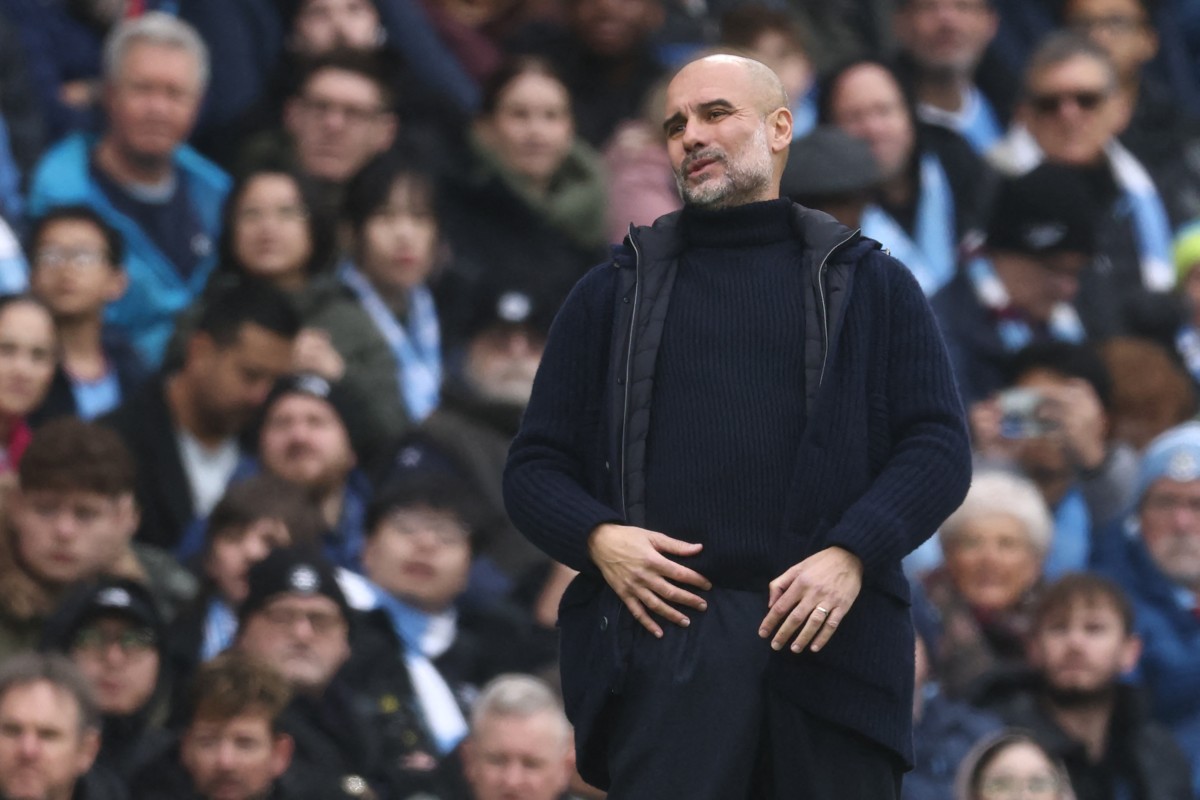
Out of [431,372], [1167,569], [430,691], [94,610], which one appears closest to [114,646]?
[94,610]

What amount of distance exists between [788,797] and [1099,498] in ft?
18.6

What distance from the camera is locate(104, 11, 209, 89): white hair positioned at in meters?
9.71

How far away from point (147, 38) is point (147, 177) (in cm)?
50

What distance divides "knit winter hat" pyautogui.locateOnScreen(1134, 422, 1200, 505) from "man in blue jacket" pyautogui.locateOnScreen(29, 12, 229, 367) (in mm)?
3438

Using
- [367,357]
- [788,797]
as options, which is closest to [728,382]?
[788,797]

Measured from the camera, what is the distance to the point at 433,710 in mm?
8117

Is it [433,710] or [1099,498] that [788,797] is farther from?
[1099,498]

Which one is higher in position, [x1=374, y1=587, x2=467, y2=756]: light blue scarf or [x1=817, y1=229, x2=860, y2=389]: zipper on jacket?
[x1=817, y1=229, x2=860, y2=389]: zipper on jacket

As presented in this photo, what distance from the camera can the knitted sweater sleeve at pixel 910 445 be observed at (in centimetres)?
454

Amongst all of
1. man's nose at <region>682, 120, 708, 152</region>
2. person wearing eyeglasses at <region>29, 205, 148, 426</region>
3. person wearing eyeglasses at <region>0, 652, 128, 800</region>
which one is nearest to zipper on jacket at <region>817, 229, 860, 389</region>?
man's nose at <region>682, 120, 708, 152</region>

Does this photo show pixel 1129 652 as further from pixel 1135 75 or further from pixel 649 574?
pixel 1135 75

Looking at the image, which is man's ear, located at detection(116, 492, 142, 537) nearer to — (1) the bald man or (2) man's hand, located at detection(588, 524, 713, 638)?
(1) the bald man

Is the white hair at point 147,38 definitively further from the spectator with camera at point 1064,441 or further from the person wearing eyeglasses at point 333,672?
the spectator with camera at point 1064,441

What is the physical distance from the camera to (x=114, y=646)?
7.64 metres
